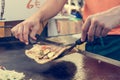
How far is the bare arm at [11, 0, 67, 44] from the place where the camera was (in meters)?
1.53

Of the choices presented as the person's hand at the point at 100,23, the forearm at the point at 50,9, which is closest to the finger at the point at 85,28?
the person's hand at the point at 100,23

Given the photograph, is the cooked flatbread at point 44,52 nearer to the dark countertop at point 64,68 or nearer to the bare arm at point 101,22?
the dark countertop at point 64,68

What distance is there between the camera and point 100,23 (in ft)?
3.48

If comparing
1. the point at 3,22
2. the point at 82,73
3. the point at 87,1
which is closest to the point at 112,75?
the point at 82,73

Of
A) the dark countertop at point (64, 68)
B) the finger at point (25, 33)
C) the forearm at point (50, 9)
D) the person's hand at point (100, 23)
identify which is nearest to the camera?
the person's hand at point (100, 23)

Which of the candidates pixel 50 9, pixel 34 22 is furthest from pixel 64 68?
pixel 50 9

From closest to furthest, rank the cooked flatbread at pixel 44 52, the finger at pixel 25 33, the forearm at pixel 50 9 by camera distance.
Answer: the cooked flatbread at pixel 44 52 → the finger at pixel 25 33 → the forearm at pixel 50 9

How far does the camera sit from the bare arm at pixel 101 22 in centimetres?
106

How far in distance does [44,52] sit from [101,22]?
1.62ft

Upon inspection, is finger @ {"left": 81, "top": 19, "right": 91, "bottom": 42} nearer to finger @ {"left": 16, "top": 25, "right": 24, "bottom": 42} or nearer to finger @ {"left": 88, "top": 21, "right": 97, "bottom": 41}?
finger @ {"left": 88, "top": 21, "right": 97, "bottom": 41}

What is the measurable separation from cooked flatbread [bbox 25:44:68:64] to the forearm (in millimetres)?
224

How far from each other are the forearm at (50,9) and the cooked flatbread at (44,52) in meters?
0.22

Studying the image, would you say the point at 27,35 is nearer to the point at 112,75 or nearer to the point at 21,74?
the point at 21,74

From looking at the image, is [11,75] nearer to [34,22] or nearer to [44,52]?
[44,52]
